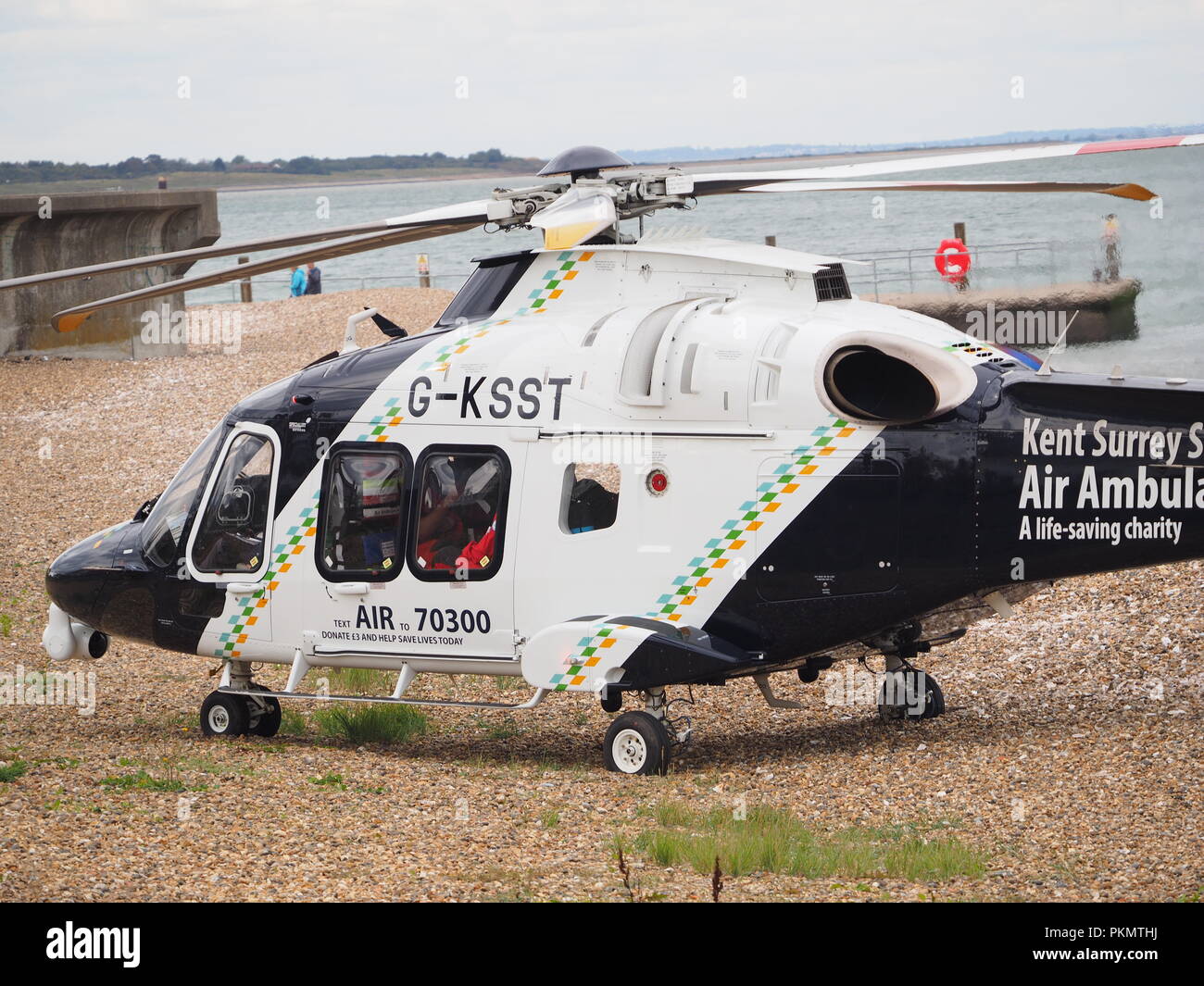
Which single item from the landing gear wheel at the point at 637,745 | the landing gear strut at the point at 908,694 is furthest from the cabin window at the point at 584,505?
the landing gear strut at the point at 908,694

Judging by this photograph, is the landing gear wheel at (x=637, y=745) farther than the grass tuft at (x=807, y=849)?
Yes

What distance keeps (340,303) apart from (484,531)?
26.3 m

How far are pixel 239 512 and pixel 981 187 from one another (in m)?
5.77

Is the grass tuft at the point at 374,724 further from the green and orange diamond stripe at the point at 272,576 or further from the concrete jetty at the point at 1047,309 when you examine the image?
the concrete jetty at the point at 1047,309

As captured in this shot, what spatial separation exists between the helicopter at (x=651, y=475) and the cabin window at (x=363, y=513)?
2 cm

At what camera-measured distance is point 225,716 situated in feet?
36.3

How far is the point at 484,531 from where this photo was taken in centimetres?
1000

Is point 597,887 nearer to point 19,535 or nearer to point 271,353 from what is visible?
point 19,535

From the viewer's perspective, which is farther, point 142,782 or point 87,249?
point 87,249

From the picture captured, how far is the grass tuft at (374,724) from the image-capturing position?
36.3 ft
